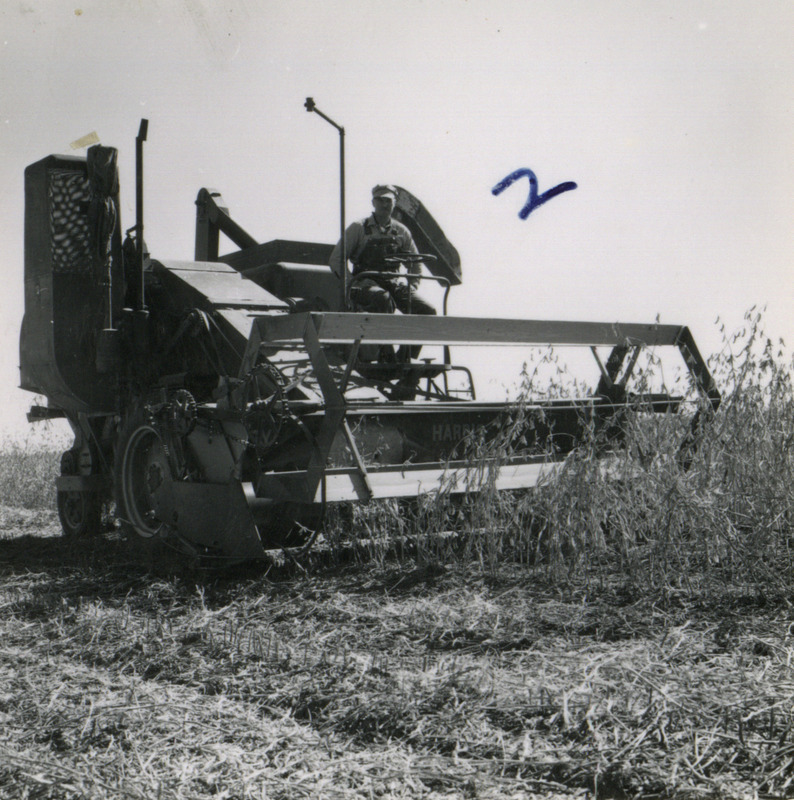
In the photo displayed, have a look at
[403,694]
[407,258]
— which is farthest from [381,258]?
[403,694]

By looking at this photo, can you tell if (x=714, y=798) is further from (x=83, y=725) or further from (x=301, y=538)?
(x=301, y=538)

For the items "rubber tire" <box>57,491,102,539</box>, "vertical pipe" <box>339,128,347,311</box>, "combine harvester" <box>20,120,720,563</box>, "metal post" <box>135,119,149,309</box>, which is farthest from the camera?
"rubber tire" <box>57,491,102,539</box>

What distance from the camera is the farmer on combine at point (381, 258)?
6.25 metres

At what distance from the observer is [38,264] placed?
6.25 meters

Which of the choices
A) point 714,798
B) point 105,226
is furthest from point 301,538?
point 714,798

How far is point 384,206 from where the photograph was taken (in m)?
6.64

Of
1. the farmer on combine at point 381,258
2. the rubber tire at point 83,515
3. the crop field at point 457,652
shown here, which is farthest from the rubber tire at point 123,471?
the farmer on combine at point 381,258

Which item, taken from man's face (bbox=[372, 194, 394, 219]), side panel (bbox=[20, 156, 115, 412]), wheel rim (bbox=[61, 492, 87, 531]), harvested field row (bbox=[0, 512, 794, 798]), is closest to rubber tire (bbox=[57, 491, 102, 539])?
wheel rim (bbox=[61, 492, 87, 531])

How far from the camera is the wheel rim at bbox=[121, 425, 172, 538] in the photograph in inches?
217

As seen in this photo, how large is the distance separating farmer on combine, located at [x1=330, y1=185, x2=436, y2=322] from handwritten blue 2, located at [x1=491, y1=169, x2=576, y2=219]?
2.43ft

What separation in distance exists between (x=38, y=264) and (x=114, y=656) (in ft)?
12.0

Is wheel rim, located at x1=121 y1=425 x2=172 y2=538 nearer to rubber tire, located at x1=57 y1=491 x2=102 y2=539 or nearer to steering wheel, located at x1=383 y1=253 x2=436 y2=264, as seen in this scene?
rubber tire, located at x1=57 y1=491 x2=102 y2=539

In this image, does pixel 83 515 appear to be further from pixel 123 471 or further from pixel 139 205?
pixel 139 205

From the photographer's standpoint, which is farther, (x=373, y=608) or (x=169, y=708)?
(x=373, y=608)
